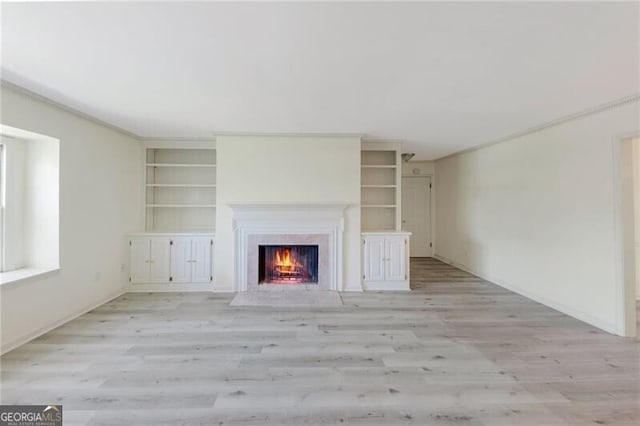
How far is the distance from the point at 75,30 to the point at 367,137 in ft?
12.0

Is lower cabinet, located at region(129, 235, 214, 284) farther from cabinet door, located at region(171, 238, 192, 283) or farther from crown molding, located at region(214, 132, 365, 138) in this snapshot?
crown molding, located at region(214, 132, 365, 138)

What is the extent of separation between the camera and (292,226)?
181 inches

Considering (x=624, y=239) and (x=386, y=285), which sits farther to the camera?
(x=386, y=285)

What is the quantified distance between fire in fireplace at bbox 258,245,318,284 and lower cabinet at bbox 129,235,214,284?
0.89 m

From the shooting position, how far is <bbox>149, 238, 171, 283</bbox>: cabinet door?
4570 millimetres

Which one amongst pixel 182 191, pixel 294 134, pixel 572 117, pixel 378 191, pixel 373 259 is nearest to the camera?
pixel 572 117

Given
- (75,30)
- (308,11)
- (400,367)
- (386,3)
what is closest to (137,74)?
(75,30)

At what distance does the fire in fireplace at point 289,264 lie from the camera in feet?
15.7

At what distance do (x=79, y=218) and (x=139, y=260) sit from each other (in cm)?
121

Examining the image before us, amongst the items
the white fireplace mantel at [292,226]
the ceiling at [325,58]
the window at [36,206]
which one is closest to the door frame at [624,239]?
the ceiling at [325,58]

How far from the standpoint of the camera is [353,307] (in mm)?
3920

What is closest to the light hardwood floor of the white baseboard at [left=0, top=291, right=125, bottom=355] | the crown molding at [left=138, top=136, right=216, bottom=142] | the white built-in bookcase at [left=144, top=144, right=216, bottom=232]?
the white baseboard at [left=0, top=291, right=125, bottom=355]

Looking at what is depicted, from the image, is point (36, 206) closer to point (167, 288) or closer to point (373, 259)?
point (167, 288)

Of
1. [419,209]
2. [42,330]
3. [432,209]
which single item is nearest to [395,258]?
[419,209]
